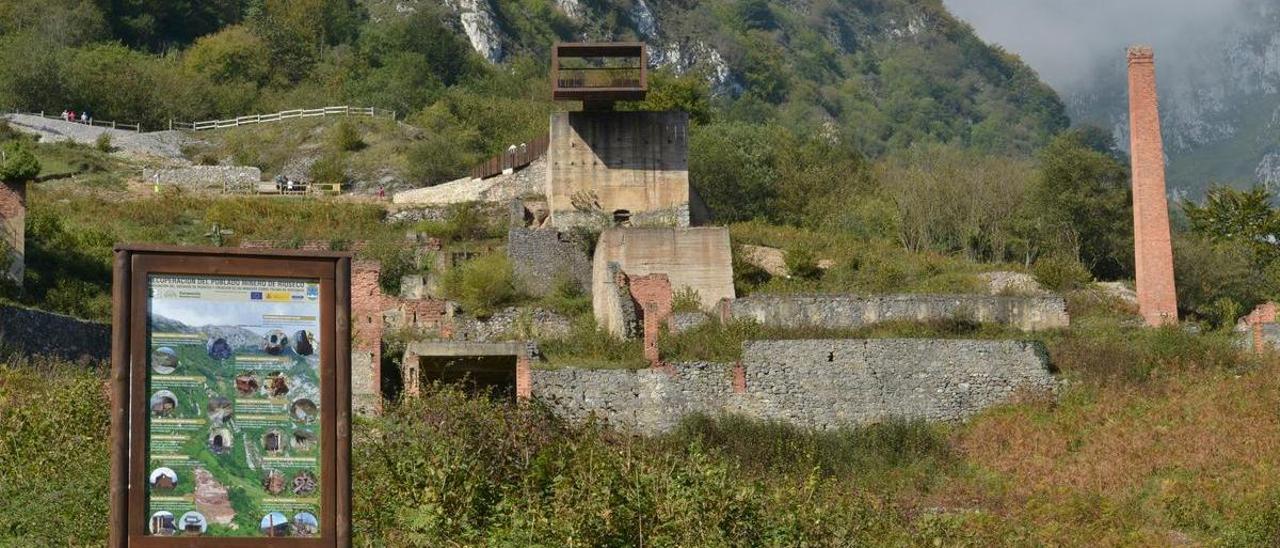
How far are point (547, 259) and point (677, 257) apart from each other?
10.4 feet

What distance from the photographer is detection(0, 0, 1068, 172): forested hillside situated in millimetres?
69750

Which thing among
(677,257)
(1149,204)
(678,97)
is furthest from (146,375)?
(678,97)

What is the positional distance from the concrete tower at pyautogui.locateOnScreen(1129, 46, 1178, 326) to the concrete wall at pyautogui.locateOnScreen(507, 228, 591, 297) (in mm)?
11017

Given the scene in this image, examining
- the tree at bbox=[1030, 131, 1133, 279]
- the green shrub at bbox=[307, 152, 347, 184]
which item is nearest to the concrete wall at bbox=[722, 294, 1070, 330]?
the tree at bbox=[1030, 131, 1133, 279]

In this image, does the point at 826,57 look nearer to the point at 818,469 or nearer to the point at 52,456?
the point at 818,469

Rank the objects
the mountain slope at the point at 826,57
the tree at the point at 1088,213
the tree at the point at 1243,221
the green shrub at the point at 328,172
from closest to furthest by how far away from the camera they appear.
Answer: the tree at the point at 1088,213, the tree at the point at 1243,221, the green shrub at the point at 328,172, the mountain slope at the point at 826,57

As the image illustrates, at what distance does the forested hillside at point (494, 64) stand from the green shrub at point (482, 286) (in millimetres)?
19774

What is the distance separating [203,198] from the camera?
4978 centimetres

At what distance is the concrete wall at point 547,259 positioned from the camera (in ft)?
127

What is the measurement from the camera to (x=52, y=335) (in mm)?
30562

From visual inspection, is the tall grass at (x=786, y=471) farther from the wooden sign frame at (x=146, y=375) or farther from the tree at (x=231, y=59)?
the tree at (x=231, y=59)

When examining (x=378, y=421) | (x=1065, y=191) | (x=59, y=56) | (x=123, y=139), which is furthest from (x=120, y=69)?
(x=378, y=421)

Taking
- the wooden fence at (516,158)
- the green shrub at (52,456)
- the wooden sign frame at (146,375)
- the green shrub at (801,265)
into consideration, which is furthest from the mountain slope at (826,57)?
the wooden sign frame at (146,375)

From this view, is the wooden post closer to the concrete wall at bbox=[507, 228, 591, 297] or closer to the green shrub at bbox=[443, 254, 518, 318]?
the green shrub at bbox=[443, 254, 518, 318]
